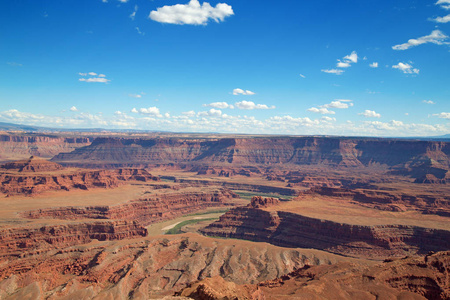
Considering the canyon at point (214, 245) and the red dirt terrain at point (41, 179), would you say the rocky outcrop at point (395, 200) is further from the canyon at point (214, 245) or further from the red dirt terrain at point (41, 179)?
the red dirt terrain at point (41, 179)

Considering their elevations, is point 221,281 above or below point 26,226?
above

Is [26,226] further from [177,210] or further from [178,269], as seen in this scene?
[177,210]

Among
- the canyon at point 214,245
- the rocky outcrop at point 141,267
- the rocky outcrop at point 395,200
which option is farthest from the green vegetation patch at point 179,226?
the rocky outcrop at point 395,200

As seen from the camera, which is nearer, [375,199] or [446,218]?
[446,218]

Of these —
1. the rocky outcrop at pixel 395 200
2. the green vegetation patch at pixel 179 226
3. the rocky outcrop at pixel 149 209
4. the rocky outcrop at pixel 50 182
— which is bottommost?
the green vegetation patch at pixel 179 226

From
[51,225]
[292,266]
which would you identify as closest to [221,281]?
[292,266]

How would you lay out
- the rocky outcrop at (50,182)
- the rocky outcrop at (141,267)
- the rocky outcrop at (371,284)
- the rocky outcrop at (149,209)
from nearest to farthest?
the rocky outcrop at (371,284)
the rocky outcrop at (141,267)
the rocky outcrop at (149,209)
the rocky outcrop at (50,182)

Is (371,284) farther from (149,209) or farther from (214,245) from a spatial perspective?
(149,209)

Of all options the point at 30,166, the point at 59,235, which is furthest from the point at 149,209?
the point at 30,166
